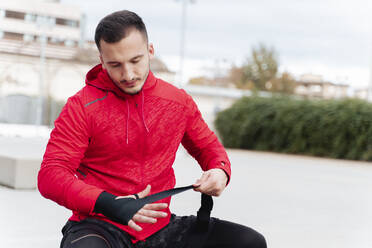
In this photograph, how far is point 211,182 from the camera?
7.20 feet

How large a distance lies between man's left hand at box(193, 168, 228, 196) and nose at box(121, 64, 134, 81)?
1.59 ft

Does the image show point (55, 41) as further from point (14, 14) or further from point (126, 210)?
point (126, 210)

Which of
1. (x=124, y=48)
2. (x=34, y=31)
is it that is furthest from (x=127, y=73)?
(x=34, y=31)

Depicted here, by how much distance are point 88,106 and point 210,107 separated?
129ft

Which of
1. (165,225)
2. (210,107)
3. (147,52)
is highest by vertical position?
(147,52)

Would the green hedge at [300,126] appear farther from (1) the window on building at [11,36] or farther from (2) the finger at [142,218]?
(2) the finger at [142,218]

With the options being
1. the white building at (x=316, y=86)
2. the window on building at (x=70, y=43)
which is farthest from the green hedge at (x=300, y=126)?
the white building at (x=316, y=86)

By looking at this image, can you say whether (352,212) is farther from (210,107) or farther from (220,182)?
(210,107)

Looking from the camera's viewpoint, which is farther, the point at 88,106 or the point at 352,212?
the point at 352,212

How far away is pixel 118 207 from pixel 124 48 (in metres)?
0.59

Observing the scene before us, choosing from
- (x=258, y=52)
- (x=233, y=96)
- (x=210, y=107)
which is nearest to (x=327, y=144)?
(x=210, y=107)

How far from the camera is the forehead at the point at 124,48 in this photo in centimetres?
206

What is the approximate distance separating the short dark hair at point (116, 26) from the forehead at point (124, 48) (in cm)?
A: 2

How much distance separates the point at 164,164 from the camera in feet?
7.57
